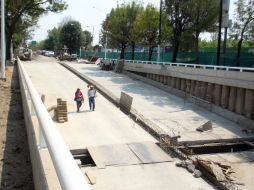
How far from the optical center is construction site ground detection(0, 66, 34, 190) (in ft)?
32.4

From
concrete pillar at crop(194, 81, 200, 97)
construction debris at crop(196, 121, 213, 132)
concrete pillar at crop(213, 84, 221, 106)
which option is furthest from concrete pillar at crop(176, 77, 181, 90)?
construction debris at crop(196, 121, 213, 132)

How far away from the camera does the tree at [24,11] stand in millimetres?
53812

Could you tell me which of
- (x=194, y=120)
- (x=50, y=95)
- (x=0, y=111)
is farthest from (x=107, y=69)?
(x=0, y=111)

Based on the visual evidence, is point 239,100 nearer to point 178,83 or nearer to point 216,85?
point 216,85

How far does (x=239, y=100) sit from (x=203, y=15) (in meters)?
23.6

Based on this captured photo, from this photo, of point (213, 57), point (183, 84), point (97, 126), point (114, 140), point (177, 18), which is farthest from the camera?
point (177, 18)

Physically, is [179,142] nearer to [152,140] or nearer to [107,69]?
[152,140]

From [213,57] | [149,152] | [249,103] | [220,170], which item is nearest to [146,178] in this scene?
[149,152]

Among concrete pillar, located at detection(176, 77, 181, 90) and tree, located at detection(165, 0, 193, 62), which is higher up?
tree, located at detection(165, 0, 193, 62)

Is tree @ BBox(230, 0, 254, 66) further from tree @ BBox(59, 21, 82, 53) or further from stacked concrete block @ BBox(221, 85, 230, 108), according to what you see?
tree @ BBox(59, 21, 82, 53)

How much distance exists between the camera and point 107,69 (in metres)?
52.2

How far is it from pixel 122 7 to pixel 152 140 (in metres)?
54.4

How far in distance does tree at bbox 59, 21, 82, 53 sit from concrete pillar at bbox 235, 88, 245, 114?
8658 cm

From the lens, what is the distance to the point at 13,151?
12.6 metres
